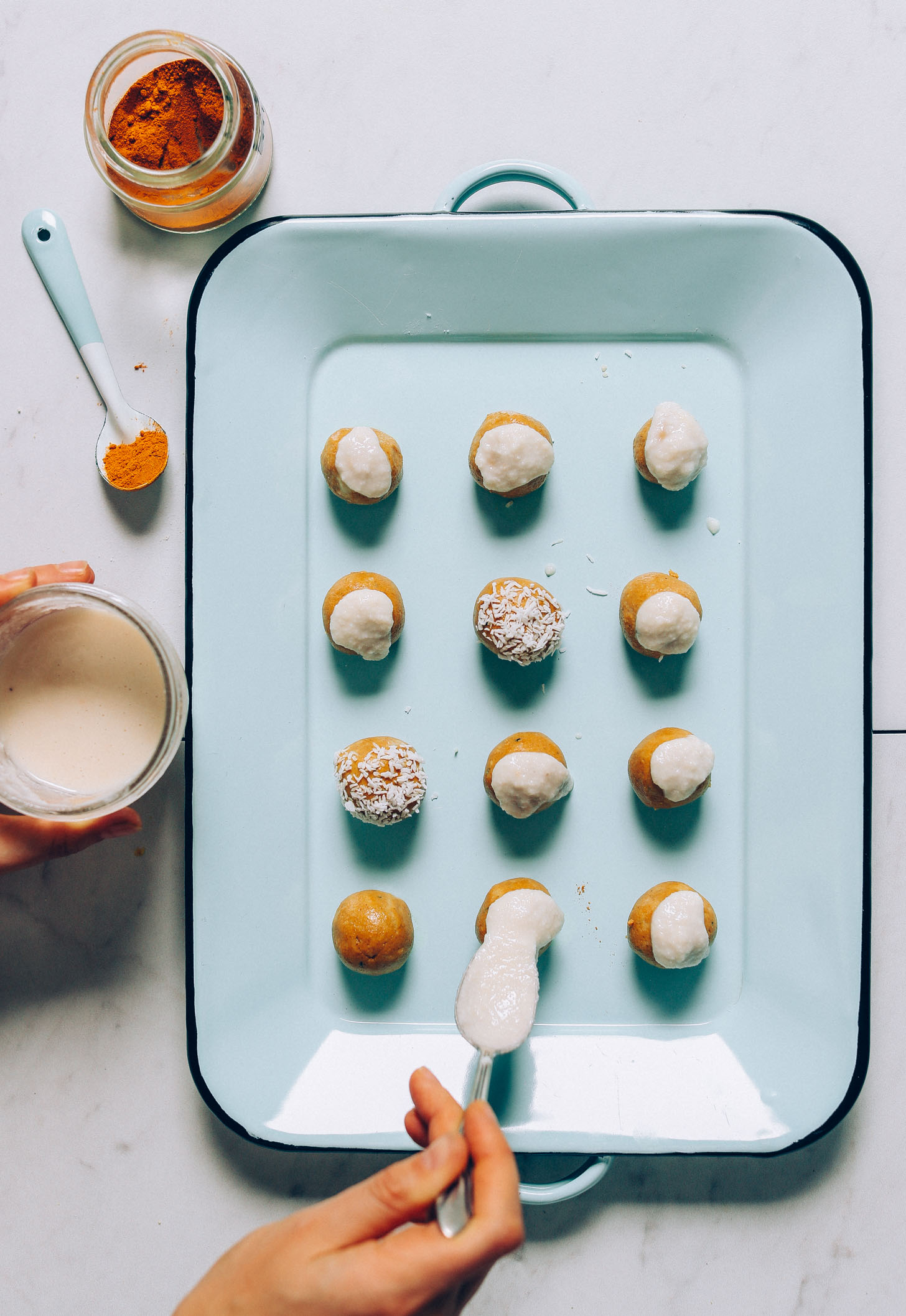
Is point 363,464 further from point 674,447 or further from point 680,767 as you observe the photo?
point 680,767

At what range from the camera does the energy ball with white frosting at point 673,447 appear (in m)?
1.00

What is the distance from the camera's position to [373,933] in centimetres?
100

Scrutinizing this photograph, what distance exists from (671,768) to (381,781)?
32cm

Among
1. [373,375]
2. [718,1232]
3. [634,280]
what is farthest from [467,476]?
[718,1232]

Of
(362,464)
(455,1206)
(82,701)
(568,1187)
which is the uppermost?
(362,464)

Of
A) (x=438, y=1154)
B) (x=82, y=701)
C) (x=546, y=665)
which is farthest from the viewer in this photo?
(x=546, y=665)

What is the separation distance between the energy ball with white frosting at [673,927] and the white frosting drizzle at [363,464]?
0.55 metres

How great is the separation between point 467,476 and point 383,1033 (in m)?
0.66

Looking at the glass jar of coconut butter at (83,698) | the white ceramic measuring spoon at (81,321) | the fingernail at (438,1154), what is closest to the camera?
the fingernail at (438,1154)

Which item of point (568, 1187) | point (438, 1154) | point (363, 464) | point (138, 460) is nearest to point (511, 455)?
point (363, 464)

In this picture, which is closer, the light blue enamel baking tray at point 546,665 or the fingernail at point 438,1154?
the fingernail at point 438,1154

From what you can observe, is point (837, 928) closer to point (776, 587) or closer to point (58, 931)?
point (776, 587)

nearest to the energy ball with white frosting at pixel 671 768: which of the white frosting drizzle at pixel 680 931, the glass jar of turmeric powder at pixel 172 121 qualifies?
the white frosting drizzle at pixel 680 931

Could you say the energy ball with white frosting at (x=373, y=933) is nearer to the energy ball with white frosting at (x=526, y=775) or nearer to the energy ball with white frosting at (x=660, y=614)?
the energy ball with white frosting at (x=526, y=775)
